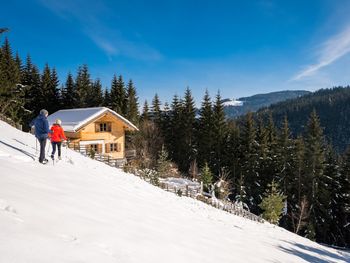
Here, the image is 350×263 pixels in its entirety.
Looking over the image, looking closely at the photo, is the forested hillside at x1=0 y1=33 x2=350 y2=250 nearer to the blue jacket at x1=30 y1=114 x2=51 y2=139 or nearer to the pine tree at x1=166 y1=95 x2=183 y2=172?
the pine tree at x1=166 y1=95 x2=183 y2=172

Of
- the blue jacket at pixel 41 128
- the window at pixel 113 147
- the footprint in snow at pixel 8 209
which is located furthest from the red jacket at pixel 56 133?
the window at pixel 113 147

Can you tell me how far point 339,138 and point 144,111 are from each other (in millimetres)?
179893

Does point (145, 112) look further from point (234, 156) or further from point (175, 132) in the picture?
point (234, 156)

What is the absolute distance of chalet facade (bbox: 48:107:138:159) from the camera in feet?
113

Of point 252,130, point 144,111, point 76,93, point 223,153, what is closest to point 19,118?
point 76,93

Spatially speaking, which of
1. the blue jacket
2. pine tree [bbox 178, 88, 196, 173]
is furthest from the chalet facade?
the blue jacket

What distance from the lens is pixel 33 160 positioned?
12383 mm

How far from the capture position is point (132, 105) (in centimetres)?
6269

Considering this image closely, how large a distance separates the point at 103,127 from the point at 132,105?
83.4ft

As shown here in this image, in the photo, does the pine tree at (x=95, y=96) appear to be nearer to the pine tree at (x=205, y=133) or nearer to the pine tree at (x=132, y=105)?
the pine tree at (x=132, y=105)

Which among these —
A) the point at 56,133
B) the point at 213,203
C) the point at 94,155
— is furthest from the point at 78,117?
the point at 56,133

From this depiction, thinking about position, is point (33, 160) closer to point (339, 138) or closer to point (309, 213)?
point (309, 213)

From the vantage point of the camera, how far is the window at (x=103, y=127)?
3704 centimetres

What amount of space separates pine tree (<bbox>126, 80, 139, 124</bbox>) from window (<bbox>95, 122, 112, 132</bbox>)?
20.2 m
